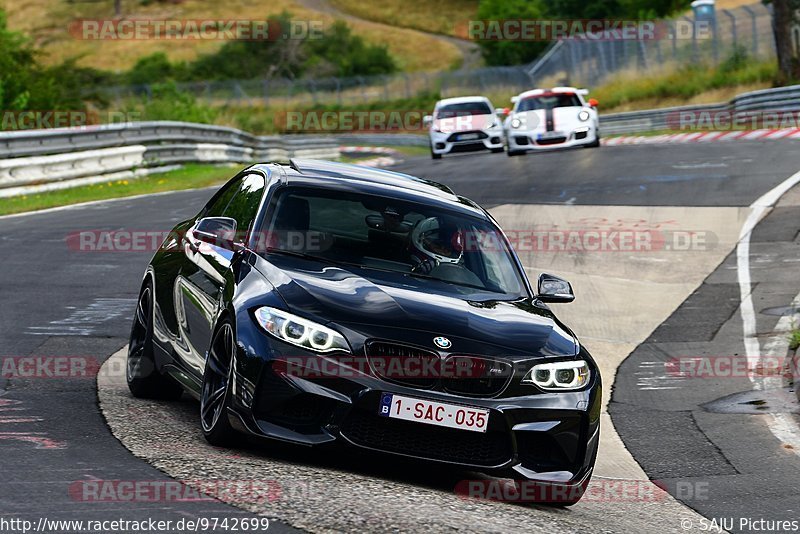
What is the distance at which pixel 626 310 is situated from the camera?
13.2m

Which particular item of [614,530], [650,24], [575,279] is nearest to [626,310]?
[575,279]

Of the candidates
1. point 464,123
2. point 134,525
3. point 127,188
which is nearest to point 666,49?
point 464,123

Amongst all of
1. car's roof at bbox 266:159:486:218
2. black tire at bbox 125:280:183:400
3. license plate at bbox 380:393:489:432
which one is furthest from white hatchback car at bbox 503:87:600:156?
license plate at bbox 380:393:489:432

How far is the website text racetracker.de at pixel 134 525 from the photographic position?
478cm

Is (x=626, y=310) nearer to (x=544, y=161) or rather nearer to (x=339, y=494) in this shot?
(x=339, y=494)

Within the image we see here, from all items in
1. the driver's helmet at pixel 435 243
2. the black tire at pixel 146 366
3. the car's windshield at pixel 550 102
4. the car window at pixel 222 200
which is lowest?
the car's windshield at pixel 550 102

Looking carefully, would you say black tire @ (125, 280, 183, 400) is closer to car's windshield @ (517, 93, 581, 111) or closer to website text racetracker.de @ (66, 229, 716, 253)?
website text racetracker.de @ (66, 229, 716, 253)

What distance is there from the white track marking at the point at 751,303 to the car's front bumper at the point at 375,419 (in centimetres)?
273

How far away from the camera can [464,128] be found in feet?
111

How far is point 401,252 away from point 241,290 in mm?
1144

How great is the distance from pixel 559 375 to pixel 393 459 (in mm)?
917

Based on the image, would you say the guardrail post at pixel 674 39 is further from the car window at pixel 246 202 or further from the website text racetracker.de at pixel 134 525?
the website text racetracker.de at pixel 134 525

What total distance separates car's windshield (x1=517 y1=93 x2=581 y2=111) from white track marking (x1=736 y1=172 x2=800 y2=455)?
875 centimetres

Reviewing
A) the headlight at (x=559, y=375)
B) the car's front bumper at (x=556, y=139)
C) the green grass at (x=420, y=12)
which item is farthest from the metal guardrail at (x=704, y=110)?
the green grass at (x=420, y=12)
